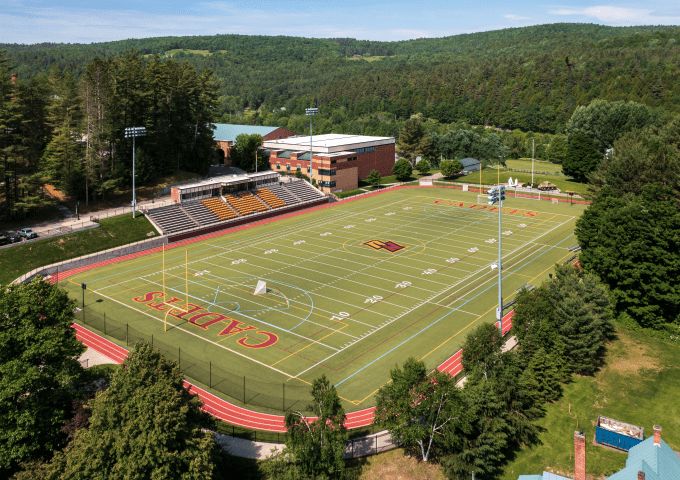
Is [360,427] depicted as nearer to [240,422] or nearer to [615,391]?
[240,422]

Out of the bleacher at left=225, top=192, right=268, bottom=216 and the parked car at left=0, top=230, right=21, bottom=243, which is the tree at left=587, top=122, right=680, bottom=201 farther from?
the parked car at left=0, top=230, right=21, bottom=243

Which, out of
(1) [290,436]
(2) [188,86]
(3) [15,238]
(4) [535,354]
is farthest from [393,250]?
(2) [188,86]

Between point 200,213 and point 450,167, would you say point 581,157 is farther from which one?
point 200,213

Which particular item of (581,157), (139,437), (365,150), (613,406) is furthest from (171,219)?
(581,157)

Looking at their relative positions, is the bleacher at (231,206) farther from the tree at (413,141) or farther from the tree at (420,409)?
the tree at (420,409)

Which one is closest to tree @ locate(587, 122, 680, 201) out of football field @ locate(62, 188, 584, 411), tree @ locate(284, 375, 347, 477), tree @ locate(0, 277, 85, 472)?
football field @ locate(62, 188, 584, 411)

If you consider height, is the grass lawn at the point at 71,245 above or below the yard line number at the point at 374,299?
above

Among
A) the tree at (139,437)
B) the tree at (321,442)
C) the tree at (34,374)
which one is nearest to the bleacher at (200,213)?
the tree at (34,374)
